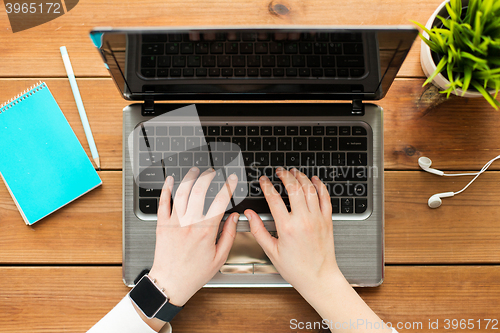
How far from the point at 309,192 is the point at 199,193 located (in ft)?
0.72

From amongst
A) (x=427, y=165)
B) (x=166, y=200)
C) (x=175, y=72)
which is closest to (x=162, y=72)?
(x=175, y=72)

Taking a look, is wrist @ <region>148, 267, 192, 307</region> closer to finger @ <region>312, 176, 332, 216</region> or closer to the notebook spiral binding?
finger @ <region>312, 176, 332, 216</region>

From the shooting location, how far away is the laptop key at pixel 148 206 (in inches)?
24.3

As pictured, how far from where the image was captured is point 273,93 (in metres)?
0.62

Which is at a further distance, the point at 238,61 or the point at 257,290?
the point at 257,290

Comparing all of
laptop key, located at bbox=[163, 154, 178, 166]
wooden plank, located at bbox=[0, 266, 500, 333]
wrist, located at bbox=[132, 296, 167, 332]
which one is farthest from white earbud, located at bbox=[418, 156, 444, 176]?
wrist, located at bbox=[132, 296, 167, 332]

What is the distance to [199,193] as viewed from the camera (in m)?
0.60

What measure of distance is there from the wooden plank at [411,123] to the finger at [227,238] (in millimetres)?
284

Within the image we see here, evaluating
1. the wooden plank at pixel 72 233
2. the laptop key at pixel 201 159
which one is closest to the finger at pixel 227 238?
the laptop key at pixel 201 159

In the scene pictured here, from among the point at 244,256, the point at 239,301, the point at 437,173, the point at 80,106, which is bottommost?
the point at 239,301

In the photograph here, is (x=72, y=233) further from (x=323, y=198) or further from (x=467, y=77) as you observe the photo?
(x=467, y=77)

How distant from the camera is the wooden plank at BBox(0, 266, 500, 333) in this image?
0.66m

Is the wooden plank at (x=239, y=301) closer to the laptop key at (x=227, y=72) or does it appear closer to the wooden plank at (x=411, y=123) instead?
the wooden plank at (x=411, y=123)

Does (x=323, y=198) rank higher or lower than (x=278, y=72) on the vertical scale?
lower
